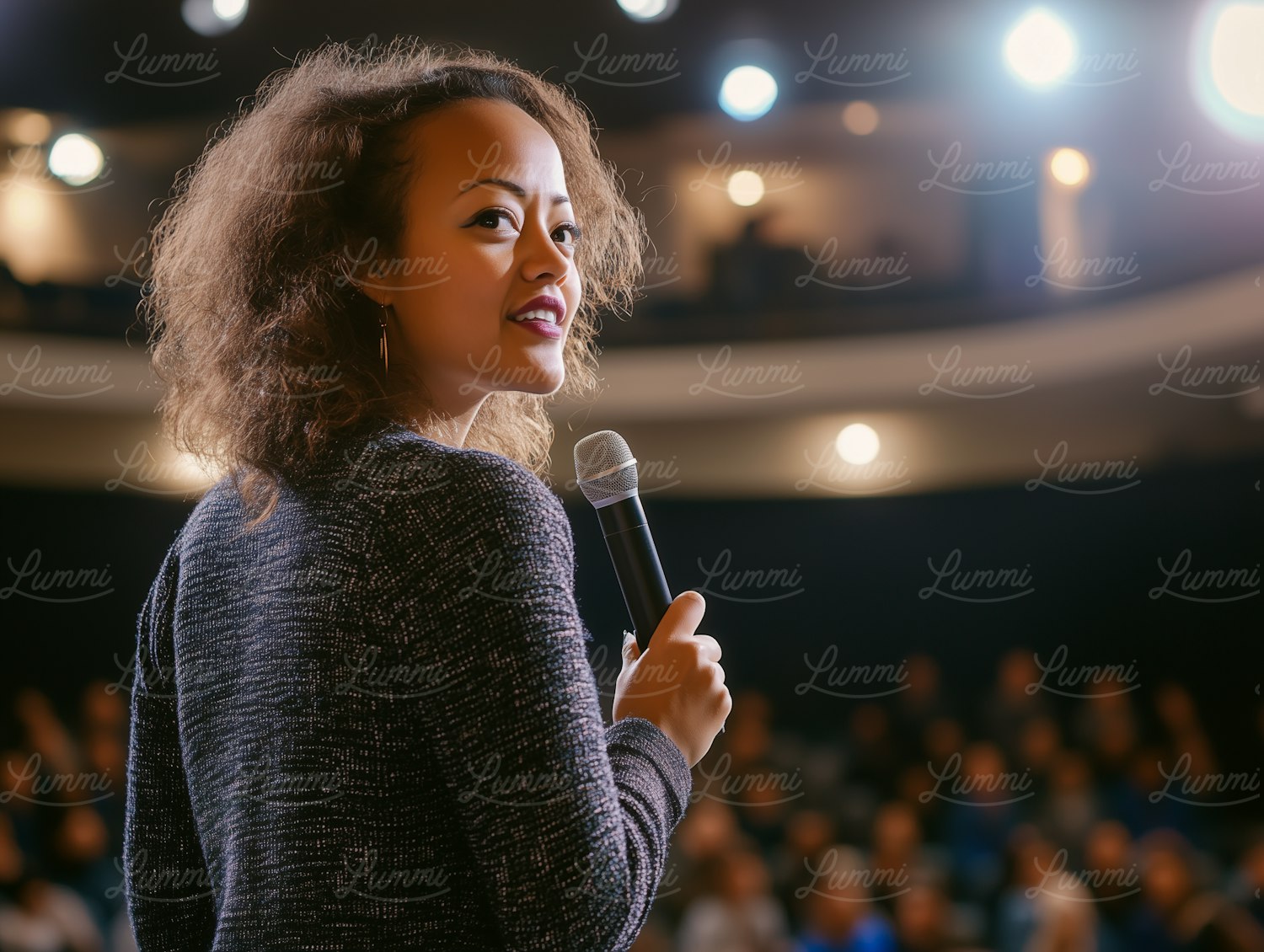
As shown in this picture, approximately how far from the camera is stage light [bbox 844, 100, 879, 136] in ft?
16.1

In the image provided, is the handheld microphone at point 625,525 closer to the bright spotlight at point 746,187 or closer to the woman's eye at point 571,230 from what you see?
the woman's eye at point 571,230

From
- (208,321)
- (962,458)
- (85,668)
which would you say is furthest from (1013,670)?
(208,321)

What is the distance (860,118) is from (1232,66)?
1526 mm

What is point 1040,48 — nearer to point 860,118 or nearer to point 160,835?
point 860,118

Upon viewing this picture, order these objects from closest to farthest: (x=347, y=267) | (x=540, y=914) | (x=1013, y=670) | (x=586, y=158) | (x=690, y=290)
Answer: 1. (x=540, y=914)
2. (x=347, y=267)
3. (x=586, y=158)
4. (x=1013, y=670)
5. (x=690, y=290)

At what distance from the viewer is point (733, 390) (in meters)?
5.15

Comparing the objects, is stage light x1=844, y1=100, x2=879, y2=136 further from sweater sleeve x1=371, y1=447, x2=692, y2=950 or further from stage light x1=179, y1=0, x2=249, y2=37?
sweater sleeve x1=371, y1=447, x2=692, y2=950

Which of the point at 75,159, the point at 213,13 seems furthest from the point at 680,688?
the point at 75,159

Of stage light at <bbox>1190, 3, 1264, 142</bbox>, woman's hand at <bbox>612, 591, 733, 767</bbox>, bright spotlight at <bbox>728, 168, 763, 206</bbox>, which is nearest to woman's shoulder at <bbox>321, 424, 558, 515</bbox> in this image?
A: woman's hand at <bbox>612, 591, 733, 767</bbox>

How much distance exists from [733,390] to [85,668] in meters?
2.87

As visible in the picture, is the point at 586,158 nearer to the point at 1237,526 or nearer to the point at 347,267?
the point at 347,267

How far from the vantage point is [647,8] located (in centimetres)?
349

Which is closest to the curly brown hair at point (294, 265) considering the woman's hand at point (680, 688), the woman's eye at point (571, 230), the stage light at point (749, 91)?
the woman's eye at point (571, 230)

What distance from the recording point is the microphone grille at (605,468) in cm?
104
